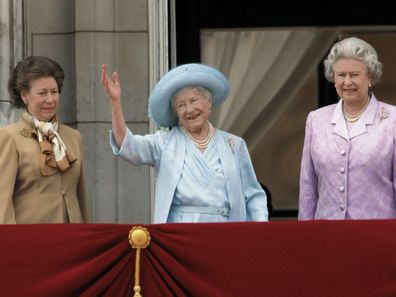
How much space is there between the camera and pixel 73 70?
39.9 feet

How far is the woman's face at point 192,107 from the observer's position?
9.44m

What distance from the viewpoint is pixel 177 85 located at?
943cm

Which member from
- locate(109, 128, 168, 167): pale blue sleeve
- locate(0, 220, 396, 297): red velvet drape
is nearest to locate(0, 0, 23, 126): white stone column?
locate(109, 128, 168, 167): pale blue sleeve

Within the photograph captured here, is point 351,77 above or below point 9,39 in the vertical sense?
below

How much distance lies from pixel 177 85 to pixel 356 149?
103cm

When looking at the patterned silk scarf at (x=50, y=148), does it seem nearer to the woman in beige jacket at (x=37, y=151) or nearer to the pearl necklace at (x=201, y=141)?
the woman in beige jacket at (x=37, y=151)

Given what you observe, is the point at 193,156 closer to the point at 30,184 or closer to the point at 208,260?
the point at 208,260

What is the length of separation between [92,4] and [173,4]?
681 millimetres

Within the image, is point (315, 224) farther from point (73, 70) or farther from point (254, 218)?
point (73, 70)

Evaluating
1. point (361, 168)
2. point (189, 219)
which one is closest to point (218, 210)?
point (189, 219)

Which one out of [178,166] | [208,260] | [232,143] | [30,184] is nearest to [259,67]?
[232,143]

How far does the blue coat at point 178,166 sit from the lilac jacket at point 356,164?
1.09 feet

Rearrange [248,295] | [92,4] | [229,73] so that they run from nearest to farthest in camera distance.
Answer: [248,295]
[92,4]
[229,73]

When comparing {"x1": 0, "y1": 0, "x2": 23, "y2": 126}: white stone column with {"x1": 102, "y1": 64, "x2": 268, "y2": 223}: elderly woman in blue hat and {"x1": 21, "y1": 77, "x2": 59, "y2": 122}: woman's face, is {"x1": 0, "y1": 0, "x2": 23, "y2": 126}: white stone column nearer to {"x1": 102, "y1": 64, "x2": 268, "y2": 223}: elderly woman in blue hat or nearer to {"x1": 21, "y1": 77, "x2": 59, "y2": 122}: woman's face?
{"x1": 21, "y1": 77, "x2": 59, "y2": 122}: woman's face
